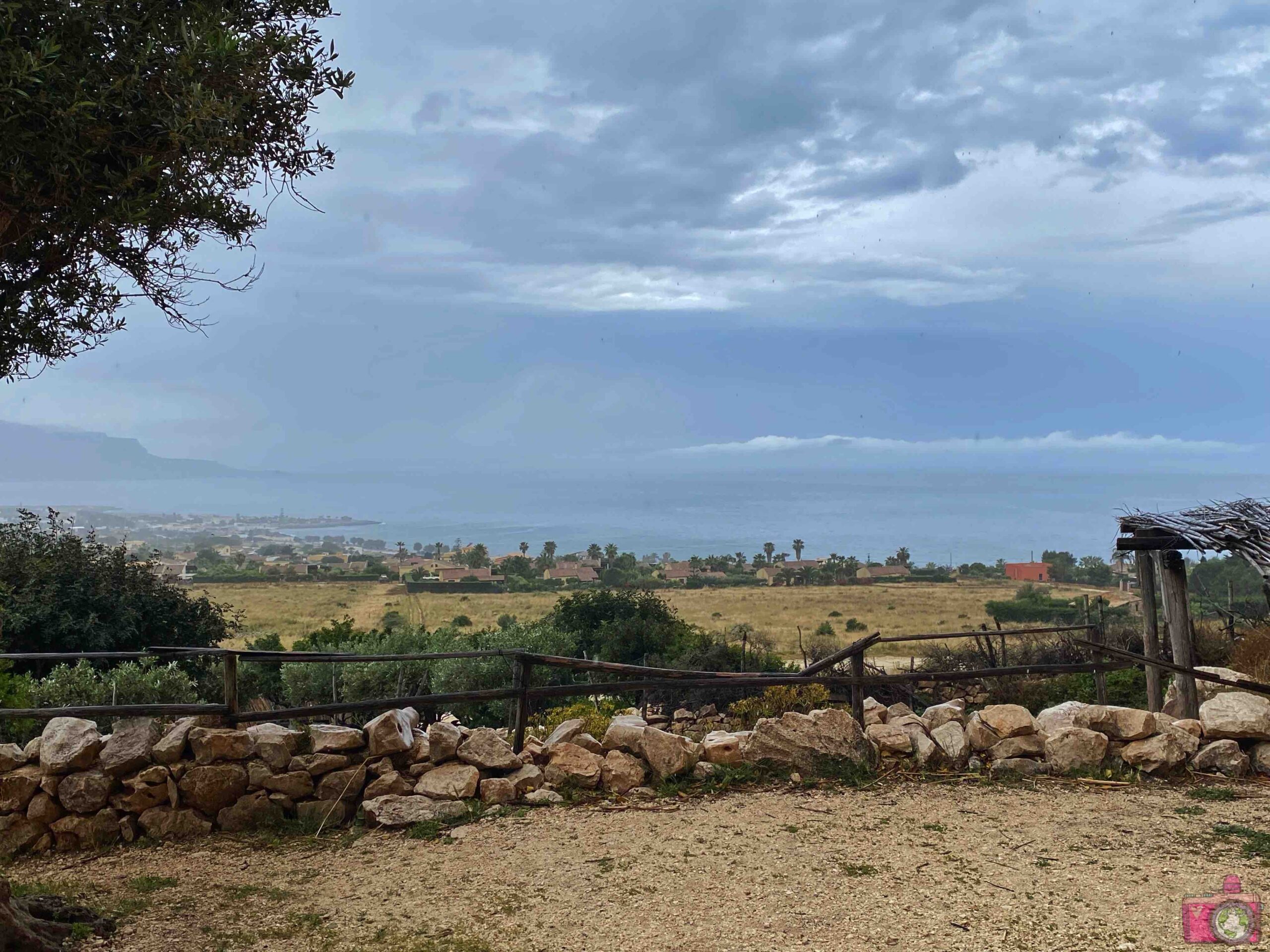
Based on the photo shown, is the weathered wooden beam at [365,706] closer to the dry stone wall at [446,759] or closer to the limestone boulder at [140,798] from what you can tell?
the dry stone wall at [446,759]

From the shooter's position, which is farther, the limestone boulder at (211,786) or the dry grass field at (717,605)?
the dry grass field at (717,605)

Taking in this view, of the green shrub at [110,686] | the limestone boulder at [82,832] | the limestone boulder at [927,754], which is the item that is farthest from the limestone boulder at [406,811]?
the limestone boulder at [927,754]

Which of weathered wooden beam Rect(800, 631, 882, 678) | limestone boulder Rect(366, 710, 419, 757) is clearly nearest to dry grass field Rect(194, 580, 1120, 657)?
weathered wooden beam Rect(800, 631, 882, 678)

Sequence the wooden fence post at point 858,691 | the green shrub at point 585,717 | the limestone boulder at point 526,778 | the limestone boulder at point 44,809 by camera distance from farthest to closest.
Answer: the green shrub at point 585,717 → the wooden fence post at point 858,691 → the limestone boulder at point 526,778 → the limestone boulder at point 44,809

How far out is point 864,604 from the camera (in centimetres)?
4584

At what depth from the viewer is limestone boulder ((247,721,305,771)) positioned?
6.34 m

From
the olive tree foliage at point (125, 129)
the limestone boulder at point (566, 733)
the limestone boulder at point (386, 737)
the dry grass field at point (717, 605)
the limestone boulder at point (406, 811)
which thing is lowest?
the dry grass field at point (717, 605)

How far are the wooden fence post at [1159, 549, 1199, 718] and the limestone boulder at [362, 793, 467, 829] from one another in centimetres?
638

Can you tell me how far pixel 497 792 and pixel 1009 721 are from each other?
432cm

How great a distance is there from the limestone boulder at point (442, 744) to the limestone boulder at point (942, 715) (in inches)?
162

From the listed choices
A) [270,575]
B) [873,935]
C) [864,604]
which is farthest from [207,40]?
[270,575]

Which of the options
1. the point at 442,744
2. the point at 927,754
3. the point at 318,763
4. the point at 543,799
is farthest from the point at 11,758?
the point at 927,754

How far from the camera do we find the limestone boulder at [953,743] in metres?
7.35

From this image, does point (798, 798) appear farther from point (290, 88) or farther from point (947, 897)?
point (290, 88)
